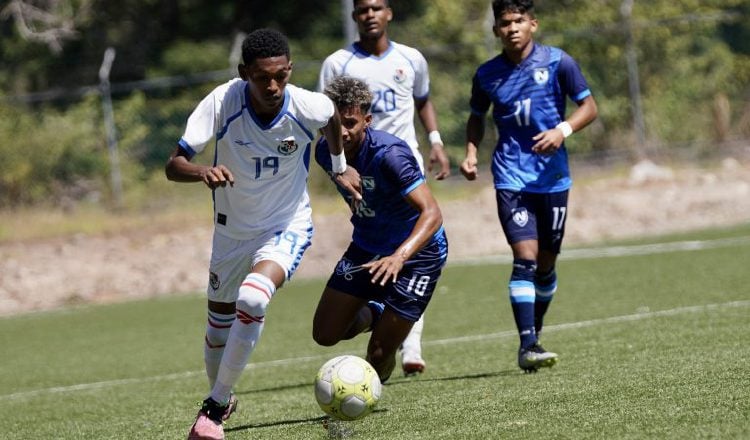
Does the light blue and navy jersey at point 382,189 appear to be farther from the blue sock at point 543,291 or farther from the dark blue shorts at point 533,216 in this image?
the blue sock at point 543,291

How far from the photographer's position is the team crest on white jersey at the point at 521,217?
7.73m

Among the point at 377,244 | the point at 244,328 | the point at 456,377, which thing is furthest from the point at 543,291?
the point at 244,328

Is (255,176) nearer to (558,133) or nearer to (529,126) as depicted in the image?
(558,133)

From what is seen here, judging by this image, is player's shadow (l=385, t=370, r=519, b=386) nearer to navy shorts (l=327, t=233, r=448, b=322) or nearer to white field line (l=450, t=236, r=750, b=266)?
navy shorts (l=327, t=233, r=448, b=322)

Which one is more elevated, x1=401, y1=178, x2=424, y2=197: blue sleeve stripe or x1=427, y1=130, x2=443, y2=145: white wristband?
x1=401, y1=178, x2=424, y2=197: blue sleeve stripe

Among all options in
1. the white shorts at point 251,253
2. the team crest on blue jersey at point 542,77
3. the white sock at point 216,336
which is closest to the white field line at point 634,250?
the team crest on blue jersey at point 542,77

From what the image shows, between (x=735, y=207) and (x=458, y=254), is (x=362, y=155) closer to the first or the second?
(x=458, y=254)

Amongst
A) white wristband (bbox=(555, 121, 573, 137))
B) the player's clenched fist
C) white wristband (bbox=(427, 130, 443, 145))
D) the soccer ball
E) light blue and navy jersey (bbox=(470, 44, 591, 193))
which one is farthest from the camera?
white wristband (bbox=(427, 130, 443, 145))

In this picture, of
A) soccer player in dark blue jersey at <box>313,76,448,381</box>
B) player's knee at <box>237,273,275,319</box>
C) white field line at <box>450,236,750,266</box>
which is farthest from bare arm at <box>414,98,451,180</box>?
white field line at <box>450,236,750,266</box>

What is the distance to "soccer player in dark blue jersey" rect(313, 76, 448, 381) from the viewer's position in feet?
21.4

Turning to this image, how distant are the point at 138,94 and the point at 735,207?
929 cm

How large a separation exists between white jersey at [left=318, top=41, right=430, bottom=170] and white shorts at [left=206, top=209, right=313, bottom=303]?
84.5 inches

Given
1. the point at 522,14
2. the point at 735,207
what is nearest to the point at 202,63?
the point at 735,207

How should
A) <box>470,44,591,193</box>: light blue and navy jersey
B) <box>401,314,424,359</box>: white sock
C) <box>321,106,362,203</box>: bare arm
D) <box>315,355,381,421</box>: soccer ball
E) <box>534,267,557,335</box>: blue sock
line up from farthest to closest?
<box>534,267,557,335</box>: blue sock → <box>401,314,424,359</box>: white sock → <box>470,44,591,193</box>: light blue and navy jersey → <box>321,106,362,203</box>: bare arm → <box>315,355,381,421</box>: soccer ball
